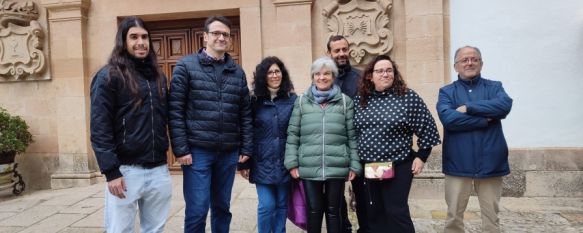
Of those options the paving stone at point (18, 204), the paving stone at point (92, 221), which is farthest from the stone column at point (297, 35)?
the paving stone at point (18, 204)

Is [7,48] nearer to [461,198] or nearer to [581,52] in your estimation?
[461,198]

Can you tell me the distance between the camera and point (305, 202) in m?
3.21

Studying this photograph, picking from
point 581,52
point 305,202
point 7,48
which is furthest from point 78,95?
point 581,52

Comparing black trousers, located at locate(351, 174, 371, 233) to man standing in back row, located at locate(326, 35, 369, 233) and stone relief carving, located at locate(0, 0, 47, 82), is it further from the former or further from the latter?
stone relief carving, located at locate(0, 0, 47, 82)

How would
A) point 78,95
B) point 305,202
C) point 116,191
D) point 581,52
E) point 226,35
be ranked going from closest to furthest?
point 116,191
point 226,35
point 305,202
point 581,52
point 78,95

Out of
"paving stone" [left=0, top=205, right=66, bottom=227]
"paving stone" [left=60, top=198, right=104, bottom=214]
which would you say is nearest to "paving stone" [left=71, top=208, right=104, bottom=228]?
"paving stone" [left=60, top=198, right=104, bottom=214]

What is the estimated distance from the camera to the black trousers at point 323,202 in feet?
9.87

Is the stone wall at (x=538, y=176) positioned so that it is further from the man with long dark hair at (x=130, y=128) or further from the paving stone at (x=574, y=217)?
the man with long dark hair at (x=130, y=128)

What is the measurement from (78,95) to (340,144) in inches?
182

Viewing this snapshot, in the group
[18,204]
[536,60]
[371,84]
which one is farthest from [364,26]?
[18,204]

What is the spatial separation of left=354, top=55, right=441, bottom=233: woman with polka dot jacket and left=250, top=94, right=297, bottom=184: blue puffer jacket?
21.9 inches

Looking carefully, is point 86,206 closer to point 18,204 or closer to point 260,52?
point 18,204

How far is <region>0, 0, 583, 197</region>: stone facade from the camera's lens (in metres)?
5.11

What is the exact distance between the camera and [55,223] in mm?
4414
